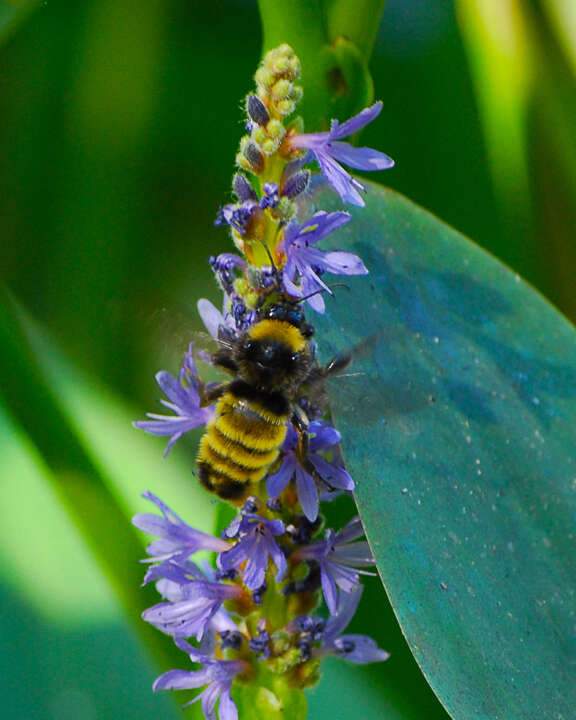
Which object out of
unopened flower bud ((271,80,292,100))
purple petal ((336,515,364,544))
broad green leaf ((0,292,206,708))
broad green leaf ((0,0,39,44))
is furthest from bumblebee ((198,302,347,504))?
broad green leaf ((0,0,39,44))

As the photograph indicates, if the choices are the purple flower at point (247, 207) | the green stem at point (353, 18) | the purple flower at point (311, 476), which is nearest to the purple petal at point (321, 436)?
the purple flower at point (311, 476)

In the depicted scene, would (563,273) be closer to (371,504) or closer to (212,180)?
(212,180)

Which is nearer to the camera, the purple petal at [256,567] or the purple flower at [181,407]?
the purple petal at [256,567]

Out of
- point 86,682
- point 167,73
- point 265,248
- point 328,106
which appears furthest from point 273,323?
point 167,73

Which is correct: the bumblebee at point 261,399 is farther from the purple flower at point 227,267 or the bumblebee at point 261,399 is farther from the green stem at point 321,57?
the green stem at point 321,57

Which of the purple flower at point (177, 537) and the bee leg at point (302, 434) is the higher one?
the bee leg at point (302, 434)
